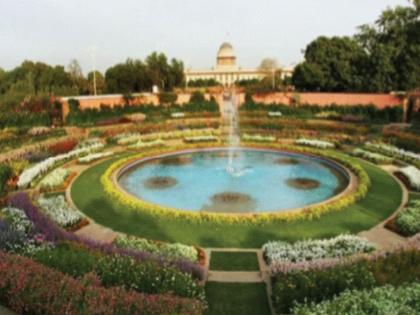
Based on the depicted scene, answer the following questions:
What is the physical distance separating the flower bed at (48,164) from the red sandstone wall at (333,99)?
60.7ft

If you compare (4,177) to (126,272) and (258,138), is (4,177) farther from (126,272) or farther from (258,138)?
(258,138)

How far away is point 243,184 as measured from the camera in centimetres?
1508

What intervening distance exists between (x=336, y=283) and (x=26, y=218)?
659 centimetres

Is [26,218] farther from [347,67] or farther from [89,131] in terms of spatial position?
[347,67]

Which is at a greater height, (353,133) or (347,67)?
(347,67)

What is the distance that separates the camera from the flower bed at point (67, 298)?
4.37 meters

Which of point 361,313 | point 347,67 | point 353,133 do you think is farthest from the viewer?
point 347,67

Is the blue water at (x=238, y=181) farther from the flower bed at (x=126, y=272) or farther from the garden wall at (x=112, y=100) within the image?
the garden wall at (x=112, y=100)

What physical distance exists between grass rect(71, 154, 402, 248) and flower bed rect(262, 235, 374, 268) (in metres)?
0.95

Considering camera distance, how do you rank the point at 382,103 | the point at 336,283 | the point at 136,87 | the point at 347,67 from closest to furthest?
the point at 336,283, the point at 382,103, the point at 347,67, the point at 136,87

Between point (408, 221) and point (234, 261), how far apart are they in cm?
479

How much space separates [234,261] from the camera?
8375 mm

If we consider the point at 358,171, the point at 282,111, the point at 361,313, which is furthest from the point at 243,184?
the point at 282,111

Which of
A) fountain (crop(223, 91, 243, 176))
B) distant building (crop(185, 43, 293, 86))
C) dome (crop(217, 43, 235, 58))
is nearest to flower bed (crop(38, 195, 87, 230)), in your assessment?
fountain (crop(223, 91, 243, 176))
